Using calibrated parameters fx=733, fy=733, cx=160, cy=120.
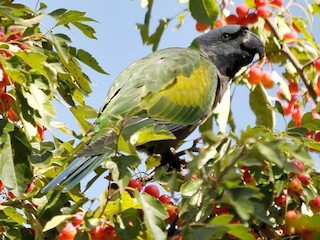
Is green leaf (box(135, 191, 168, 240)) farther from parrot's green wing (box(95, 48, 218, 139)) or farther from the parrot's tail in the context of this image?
parrot's green wing (box(95, 48, 218, 139))

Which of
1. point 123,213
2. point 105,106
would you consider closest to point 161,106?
point 105,106

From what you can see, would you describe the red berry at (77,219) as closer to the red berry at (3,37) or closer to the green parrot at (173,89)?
the green parrot at (173,89)

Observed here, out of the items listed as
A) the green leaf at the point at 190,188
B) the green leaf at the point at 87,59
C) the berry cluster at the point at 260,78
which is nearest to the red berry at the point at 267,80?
the berry cluster at the point at 260,78

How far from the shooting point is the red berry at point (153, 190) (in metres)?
2.24

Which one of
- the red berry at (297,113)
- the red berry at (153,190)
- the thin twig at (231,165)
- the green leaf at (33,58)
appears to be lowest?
the red berry at (297,113)

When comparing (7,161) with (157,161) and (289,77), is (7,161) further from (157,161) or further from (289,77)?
(289,77)

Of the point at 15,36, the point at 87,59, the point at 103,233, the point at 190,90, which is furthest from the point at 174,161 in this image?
the point at 103,233

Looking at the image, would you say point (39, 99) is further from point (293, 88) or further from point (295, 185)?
point (293, 88)

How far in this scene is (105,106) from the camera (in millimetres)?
3197

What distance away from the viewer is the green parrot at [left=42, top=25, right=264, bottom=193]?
8.73 feet

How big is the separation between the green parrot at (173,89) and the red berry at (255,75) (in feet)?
0.71

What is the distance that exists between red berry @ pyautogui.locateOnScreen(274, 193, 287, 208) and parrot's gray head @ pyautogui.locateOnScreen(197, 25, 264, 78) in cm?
175

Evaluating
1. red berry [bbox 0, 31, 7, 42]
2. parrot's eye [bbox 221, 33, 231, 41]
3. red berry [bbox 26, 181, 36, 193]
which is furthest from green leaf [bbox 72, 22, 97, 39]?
parrot's eye [bbox 221, 33, 231, 41]

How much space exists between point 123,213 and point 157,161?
0.46 m
